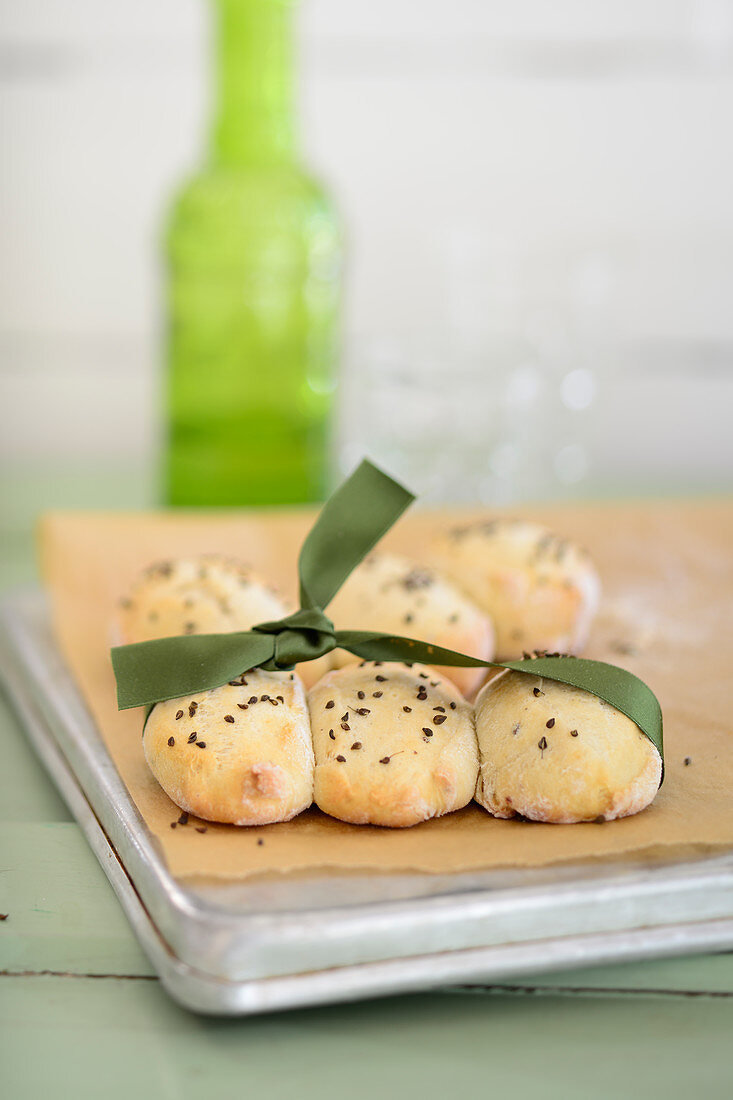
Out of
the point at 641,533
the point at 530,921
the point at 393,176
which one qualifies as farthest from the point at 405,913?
the point at 393,176

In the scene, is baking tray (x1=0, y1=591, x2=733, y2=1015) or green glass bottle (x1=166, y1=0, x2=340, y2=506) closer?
baking tray (x1=0, y1=591, x2=733, y2=1015)

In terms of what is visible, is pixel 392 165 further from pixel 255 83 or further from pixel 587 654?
pixel 587 654

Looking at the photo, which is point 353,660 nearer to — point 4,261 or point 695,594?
point 695,594

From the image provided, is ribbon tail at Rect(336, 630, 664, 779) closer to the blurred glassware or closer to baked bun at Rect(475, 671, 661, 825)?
baked bun at Rect(475, 671, 661, 825)

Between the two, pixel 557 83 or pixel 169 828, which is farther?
pixel 557 83

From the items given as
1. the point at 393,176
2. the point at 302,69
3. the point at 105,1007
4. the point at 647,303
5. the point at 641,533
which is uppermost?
the point at 302,69

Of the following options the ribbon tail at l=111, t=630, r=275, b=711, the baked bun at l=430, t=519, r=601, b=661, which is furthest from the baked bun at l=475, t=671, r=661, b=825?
the baked bun at l=430, t=519, r=601, b=661

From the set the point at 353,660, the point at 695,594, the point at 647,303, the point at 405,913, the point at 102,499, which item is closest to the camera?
the point at 405,913
